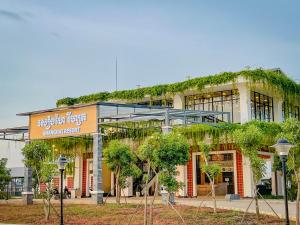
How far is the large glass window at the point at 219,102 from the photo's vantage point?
35.5 metres

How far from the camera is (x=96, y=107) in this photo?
28375 mm

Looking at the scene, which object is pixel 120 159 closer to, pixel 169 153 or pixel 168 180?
pixel 168 180

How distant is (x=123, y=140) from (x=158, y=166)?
17.2 m

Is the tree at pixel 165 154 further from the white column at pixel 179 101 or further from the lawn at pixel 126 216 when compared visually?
the white column at pixel 179 101

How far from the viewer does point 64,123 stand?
30125 mm

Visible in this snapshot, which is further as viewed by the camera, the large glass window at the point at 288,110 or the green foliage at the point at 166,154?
the large glass window at the point at 288,110

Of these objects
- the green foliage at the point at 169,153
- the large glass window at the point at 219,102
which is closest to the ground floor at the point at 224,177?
the large glass window at the point at 219,102

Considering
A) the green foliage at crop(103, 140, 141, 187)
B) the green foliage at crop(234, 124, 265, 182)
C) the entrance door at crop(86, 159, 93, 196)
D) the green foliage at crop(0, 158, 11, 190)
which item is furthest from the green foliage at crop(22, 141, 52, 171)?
the entrance door at crop(86, 159, 93, 196)

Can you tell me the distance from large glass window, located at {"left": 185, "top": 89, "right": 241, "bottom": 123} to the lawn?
527 inches

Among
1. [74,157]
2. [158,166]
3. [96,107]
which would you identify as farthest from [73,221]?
[74,157]

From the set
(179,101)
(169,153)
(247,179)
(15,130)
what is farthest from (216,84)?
(169,153)

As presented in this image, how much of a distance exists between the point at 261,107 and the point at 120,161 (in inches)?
544

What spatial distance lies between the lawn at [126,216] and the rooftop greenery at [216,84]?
13264mm

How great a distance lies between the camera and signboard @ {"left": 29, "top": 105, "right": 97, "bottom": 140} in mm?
28672
